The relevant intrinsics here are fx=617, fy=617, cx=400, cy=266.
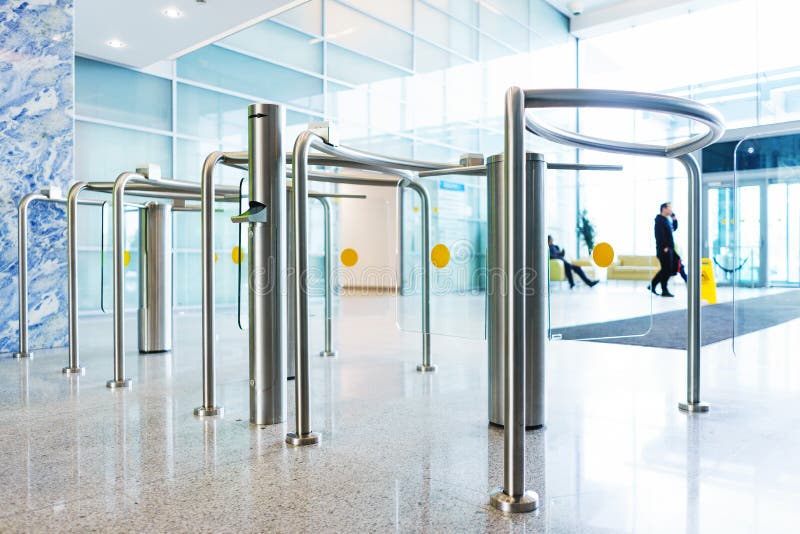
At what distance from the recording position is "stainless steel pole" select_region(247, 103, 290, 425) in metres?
2.34

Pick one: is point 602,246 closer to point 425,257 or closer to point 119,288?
point 425,257

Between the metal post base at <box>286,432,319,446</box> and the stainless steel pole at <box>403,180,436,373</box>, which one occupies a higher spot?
the stainless steel pole at <box>403,180,436,373</box>

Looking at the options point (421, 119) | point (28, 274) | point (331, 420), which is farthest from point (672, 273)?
point (421, 119)

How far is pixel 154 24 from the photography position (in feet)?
20.1

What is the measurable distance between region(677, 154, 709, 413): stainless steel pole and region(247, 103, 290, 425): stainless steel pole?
5.31 ft

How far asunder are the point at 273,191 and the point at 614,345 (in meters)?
3.13

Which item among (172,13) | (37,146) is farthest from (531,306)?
(172,13)

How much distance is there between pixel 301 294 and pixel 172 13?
495 cm

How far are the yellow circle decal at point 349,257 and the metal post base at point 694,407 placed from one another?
2.23 metres

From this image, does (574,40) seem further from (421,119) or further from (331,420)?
(331,420)

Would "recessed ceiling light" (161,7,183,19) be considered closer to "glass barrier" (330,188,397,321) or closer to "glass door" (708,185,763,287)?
"glass barrier" (330,188,397,321)

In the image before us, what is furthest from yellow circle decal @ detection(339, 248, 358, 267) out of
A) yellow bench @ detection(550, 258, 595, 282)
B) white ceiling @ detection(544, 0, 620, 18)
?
white ceiling @ detection(544, 0, 620, 18)

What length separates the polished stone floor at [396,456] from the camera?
4.78ft

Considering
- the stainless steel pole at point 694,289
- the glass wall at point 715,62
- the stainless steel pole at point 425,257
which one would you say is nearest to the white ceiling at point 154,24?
the stainless steel pole at point 425,257
